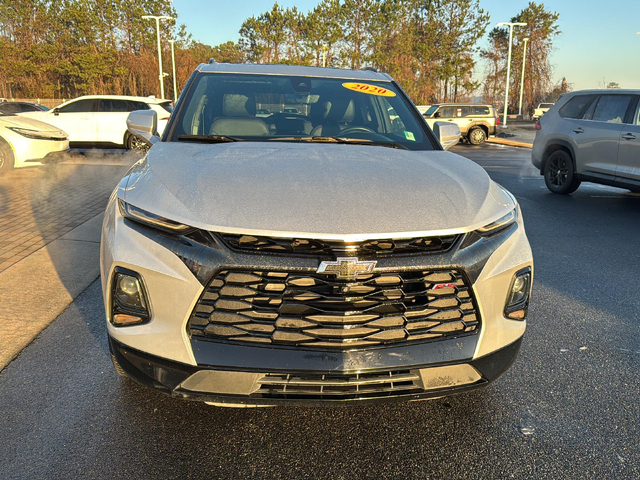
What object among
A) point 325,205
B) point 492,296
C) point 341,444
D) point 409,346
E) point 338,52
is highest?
point 338,52

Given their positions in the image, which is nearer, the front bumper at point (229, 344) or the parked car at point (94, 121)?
the front bumper at point (229, 344)

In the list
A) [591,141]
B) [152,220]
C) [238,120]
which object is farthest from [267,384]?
[591,141]

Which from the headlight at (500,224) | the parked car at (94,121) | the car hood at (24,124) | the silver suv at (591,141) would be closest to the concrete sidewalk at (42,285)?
the headlight at (500,224)

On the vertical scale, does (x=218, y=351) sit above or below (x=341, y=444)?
above

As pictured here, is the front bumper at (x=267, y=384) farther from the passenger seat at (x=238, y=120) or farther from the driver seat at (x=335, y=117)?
the driver seat at (x=335, y=117)

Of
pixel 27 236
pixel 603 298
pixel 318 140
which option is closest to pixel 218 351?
pixel 318 140

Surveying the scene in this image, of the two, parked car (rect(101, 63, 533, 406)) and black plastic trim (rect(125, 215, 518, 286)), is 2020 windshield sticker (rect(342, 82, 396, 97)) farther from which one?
black plastic trim (rect(125, 215, 518, 286))

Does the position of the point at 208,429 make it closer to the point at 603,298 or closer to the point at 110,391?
the point at 110,391

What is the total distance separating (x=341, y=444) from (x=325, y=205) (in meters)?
1.09

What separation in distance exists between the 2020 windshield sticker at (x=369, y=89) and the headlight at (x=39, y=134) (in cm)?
886

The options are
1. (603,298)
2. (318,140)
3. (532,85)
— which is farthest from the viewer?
(532,85)

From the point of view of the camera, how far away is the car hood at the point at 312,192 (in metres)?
2.13

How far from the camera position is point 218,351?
2.08 m

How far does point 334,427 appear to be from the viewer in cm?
261
